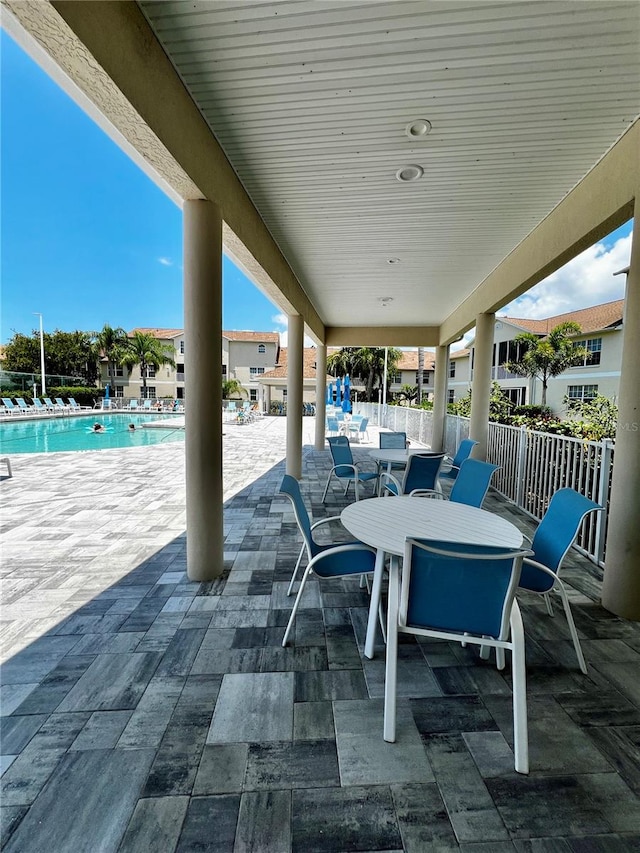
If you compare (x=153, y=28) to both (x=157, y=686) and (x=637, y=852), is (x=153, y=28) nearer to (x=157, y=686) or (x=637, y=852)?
(x=157, y=686)

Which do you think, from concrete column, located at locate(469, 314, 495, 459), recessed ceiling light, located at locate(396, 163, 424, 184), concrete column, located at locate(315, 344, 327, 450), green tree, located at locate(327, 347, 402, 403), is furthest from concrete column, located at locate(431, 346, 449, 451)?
green tree, located at locate(327, 347, 402, 403)

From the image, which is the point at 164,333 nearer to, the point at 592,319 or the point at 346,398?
the point at 346,398

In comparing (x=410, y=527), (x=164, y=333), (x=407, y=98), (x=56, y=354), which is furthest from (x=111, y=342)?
(x=410, y=527)

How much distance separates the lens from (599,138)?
100 inches

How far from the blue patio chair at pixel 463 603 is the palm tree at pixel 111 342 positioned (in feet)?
114

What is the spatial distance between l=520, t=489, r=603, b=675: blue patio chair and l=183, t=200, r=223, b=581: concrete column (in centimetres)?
223

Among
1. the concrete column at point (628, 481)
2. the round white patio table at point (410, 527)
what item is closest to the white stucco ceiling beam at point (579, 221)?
the concrete column at point (628, 481)

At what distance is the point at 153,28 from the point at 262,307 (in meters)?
46.1

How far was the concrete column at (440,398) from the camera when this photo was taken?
32.2 feet

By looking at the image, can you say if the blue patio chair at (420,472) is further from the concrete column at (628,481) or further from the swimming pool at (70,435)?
the swimming pool at (70,435)

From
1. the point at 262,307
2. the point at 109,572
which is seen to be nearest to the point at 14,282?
the point at 262,307

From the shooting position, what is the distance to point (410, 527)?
2.17m

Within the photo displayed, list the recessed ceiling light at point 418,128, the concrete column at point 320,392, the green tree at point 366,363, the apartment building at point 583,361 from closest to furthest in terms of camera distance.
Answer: the recessed ceiling light at point 418,128, the concrete column at point 320,392, the apartment building at point 583,361, the green tree at point 366,363

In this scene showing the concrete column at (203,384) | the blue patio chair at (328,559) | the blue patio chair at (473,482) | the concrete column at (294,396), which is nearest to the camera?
the blue patio chair at (328,559)
